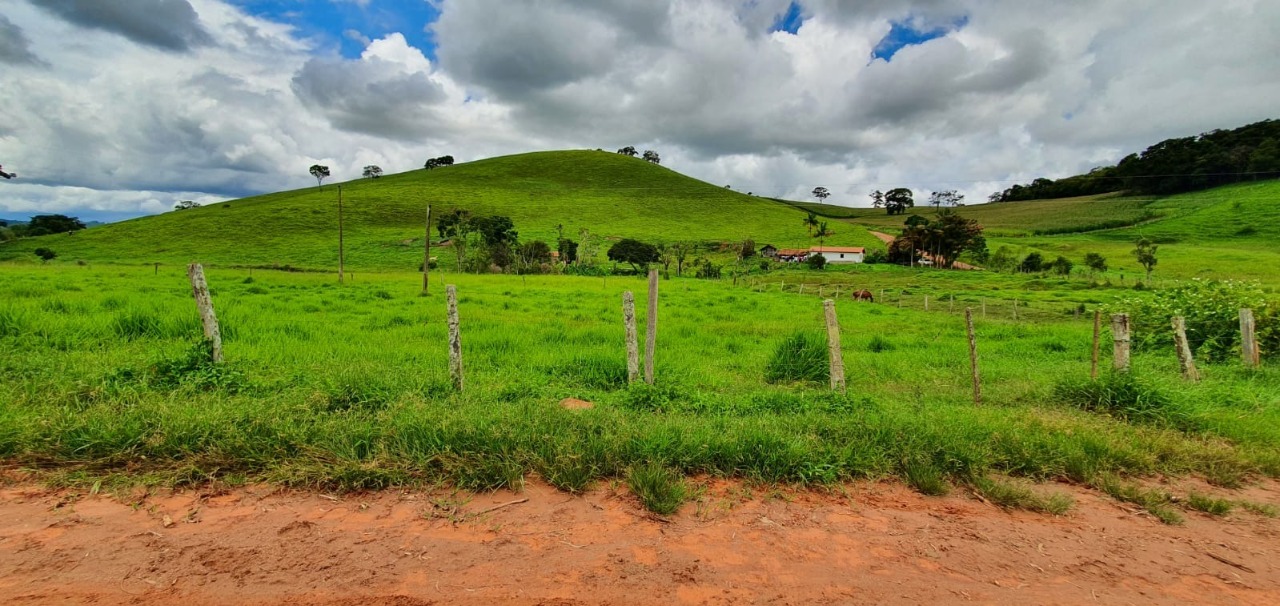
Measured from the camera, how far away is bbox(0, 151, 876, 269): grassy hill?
58812 millimetres

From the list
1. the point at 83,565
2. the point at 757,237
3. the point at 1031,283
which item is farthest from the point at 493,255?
the point at 83,565

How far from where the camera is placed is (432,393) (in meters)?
6.29

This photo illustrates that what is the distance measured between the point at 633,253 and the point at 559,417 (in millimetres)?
56169

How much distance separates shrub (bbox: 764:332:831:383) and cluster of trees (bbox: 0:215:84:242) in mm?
106044

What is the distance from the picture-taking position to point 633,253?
200 feet

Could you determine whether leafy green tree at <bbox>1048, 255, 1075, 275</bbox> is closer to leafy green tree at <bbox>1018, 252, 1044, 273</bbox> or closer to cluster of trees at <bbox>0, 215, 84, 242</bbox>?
leafy green tree at <bbox>1018, 252, 1044, 273</bbox>

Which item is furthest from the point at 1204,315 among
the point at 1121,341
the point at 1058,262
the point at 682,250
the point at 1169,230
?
the point at 1169,230

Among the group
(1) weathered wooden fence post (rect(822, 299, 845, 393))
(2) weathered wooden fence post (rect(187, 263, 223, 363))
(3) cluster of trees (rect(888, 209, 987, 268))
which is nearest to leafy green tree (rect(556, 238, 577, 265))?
(3) cluster of trees (rect(888, 209, 987, 268))

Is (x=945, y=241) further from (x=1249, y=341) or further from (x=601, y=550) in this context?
(x=601, y=550)

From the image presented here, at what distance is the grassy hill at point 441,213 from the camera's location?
58.8 meters

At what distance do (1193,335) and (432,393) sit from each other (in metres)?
15.0

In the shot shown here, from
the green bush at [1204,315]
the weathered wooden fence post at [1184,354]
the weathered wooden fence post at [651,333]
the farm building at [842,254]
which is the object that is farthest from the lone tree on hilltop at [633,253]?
the weathered wooden fence post at [651,333]

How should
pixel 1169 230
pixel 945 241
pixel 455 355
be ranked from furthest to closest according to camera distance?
1. pixel 1169 230
2. pixel 945 241
3. pixel 455 355

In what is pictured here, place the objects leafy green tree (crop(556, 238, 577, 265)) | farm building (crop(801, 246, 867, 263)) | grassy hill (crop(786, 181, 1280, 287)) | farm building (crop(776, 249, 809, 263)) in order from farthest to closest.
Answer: farm building (crop(801, 246, 867, 263)) < farm building (crop(776, 249, 809, 263)) < leafy green tree (crop(556, 238, 577, 265)) < grassy hill (crop(786, 181, 1280, 287))
